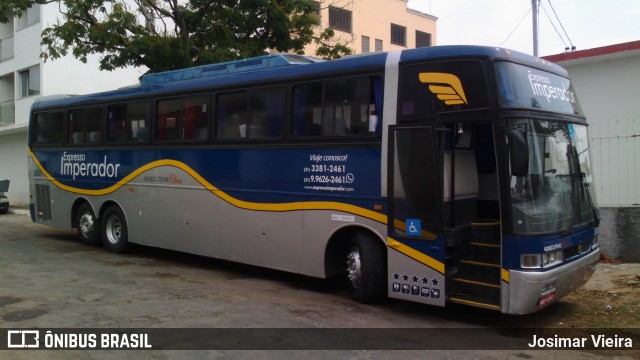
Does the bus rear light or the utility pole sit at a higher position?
the utility pole

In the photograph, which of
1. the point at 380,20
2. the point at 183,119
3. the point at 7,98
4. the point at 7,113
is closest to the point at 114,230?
the point at 183,119

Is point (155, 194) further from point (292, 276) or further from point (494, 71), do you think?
point (494, 71)

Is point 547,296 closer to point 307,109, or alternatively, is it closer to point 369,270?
point 369,270

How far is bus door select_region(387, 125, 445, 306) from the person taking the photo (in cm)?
618

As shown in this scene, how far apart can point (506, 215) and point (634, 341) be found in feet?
6.90

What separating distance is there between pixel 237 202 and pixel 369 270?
2.78 metres

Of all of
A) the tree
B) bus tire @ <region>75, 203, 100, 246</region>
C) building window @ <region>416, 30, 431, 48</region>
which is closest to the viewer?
bus tire @ <region>75, 203, 100, 246</region>

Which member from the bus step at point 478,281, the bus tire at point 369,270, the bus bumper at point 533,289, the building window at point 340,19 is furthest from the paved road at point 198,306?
the building window at point 340,19

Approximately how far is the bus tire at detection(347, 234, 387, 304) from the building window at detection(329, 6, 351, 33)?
26.4 metres

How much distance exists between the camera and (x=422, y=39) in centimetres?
3828

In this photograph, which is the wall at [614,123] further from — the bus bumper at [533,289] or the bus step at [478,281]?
the bus step at [478,281]

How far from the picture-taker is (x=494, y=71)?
5.85 metres

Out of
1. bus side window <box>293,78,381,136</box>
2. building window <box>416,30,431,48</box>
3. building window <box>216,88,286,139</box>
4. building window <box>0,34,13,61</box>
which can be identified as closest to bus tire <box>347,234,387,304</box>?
bus side window <box>293,78,381,136</box>

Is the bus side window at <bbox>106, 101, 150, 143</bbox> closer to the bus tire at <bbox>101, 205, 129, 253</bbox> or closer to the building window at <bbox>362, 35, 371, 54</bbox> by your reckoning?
the bus tire at <bbox>101, 205, 129, 253</bbox>
